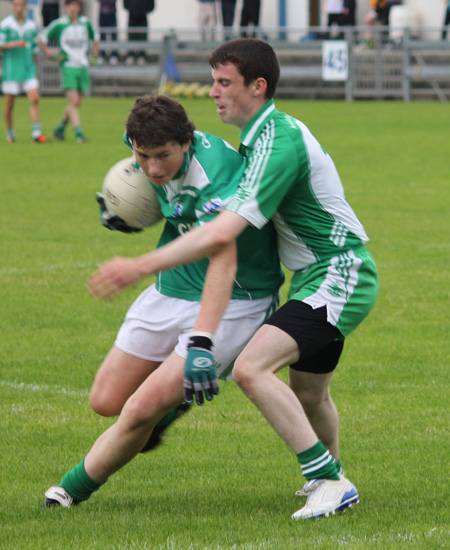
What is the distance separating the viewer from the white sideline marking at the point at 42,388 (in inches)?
260

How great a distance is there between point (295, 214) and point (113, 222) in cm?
86

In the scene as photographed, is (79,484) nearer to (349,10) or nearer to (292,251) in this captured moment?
(292,251)

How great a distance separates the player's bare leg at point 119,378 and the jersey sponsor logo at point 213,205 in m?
0.73

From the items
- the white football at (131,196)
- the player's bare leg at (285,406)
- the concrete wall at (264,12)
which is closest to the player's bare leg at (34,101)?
the white football at (131,196)

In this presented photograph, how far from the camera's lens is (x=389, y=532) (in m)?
4.35

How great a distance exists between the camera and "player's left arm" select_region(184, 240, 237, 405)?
→ 168 inches

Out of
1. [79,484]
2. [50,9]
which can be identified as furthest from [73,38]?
[79,484]

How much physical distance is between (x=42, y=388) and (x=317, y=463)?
105 inches

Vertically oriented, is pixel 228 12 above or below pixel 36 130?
above

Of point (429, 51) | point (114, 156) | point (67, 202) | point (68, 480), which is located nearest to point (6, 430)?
point (68, 480)

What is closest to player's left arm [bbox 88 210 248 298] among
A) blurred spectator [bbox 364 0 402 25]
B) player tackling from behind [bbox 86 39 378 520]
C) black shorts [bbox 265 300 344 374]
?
player tackling from behind [bbox 86 39 378 520]

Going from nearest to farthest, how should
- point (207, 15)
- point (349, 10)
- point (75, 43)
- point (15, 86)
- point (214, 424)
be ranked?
point (214, 424) < point (15, 86) < point (75, 43) < point (349, 10) < point (207, 15)

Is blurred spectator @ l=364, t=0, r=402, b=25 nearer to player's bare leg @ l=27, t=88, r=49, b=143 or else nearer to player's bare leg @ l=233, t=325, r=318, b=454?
player's bare leg @ l=27, t=88, r=49, b=143

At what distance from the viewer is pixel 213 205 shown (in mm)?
4480
